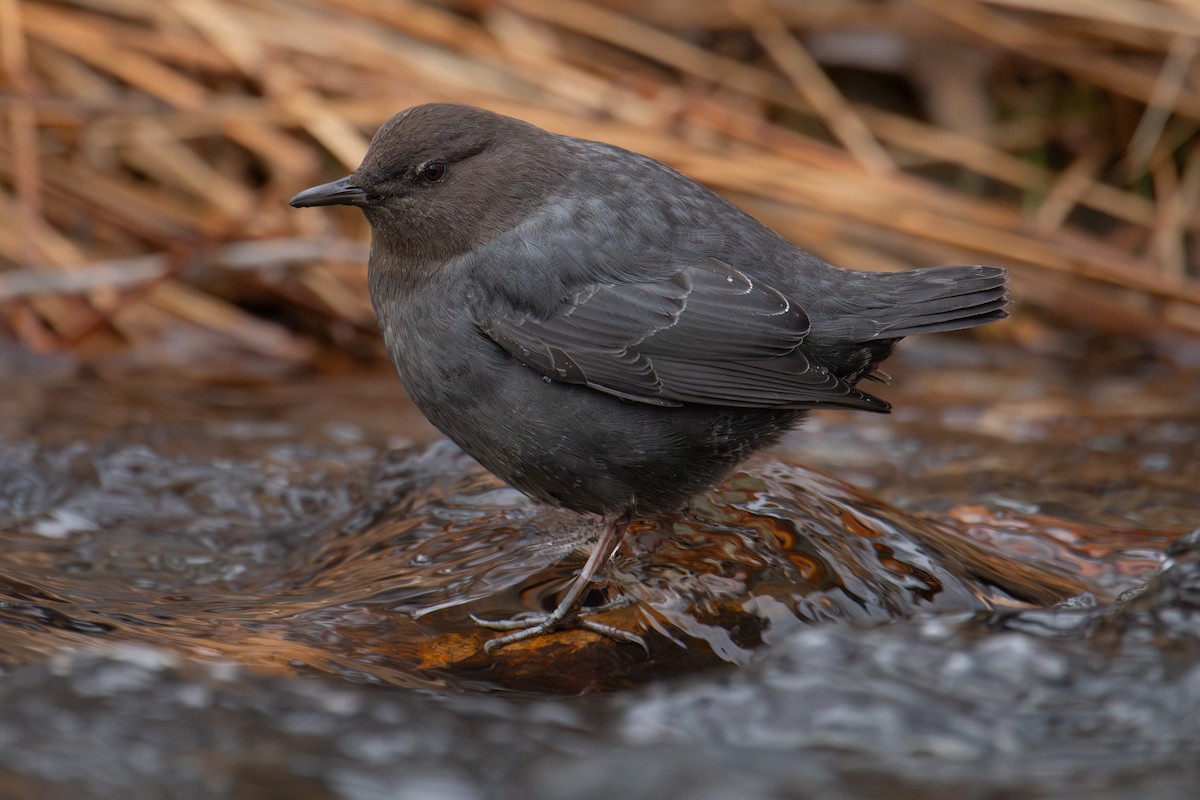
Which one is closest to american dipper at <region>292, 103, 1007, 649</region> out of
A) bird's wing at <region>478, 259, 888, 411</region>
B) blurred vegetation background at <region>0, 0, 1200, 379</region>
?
bird's wing at <region>478, 259, 888, 411</region>

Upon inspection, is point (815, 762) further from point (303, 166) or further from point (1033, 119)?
point (1033, 119)

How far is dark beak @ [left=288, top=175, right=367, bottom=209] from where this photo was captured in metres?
3.16

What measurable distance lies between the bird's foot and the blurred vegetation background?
2.78 meters

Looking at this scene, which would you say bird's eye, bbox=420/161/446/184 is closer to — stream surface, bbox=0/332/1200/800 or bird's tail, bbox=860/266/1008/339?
stream surface, bbox=0/332/1200/800

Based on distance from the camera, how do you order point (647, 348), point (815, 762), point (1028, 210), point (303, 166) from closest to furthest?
point (815, 762) < point (647, 348) < point (303, 166) < point (1028, 210)

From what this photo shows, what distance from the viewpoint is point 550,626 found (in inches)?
111

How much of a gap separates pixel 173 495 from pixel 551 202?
4.99 feet

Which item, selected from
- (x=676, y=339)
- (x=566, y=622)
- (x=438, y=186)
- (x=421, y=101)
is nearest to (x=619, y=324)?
(x=676, y=339)

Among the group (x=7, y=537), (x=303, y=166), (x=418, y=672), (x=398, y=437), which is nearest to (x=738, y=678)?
(x=418, y=672)

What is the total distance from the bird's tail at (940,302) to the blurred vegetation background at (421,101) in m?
2.49

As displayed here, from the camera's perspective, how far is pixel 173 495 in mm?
3930

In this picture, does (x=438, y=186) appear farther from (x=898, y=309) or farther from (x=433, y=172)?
(x=898, y=309)

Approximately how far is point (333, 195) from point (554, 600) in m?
1.06

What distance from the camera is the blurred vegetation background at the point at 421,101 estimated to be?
5500 millimetres
